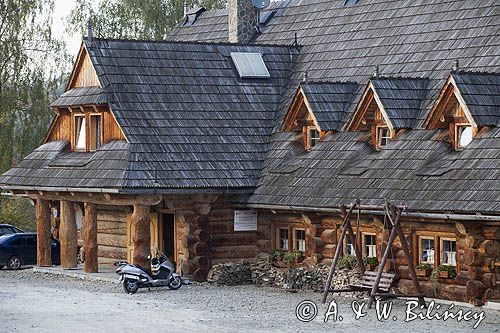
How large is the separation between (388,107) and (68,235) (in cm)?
1026

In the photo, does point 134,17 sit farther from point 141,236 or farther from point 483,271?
point 483,271

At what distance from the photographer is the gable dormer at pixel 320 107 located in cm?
3619

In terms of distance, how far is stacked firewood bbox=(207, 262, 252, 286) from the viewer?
3612 centimetres

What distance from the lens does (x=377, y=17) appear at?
38.9 metres

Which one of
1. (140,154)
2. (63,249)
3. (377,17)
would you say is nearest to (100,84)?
(140,154)

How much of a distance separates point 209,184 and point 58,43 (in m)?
21.9

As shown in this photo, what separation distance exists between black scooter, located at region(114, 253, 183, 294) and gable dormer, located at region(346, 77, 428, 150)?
5861mm

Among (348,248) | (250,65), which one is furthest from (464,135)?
(250,65)

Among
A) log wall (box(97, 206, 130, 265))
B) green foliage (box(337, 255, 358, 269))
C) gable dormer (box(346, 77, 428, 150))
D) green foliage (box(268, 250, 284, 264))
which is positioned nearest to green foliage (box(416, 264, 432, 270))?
green foliage (box(337, 255, 358, 269))

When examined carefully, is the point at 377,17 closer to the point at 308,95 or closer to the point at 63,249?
the point at 308,95

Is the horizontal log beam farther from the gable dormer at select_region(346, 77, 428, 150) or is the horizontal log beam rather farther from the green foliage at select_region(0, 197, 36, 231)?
the green foliage at select_region(0, 197, 36, 231)

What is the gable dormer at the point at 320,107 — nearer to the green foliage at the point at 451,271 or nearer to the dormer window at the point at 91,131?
the dormer window at the point at 91,131

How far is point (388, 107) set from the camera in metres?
33.6

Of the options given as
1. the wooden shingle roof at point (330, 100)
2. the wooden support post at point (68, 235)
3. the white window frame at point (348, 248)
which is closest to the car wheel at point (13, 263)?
the wooden support post at point (68, 235)
